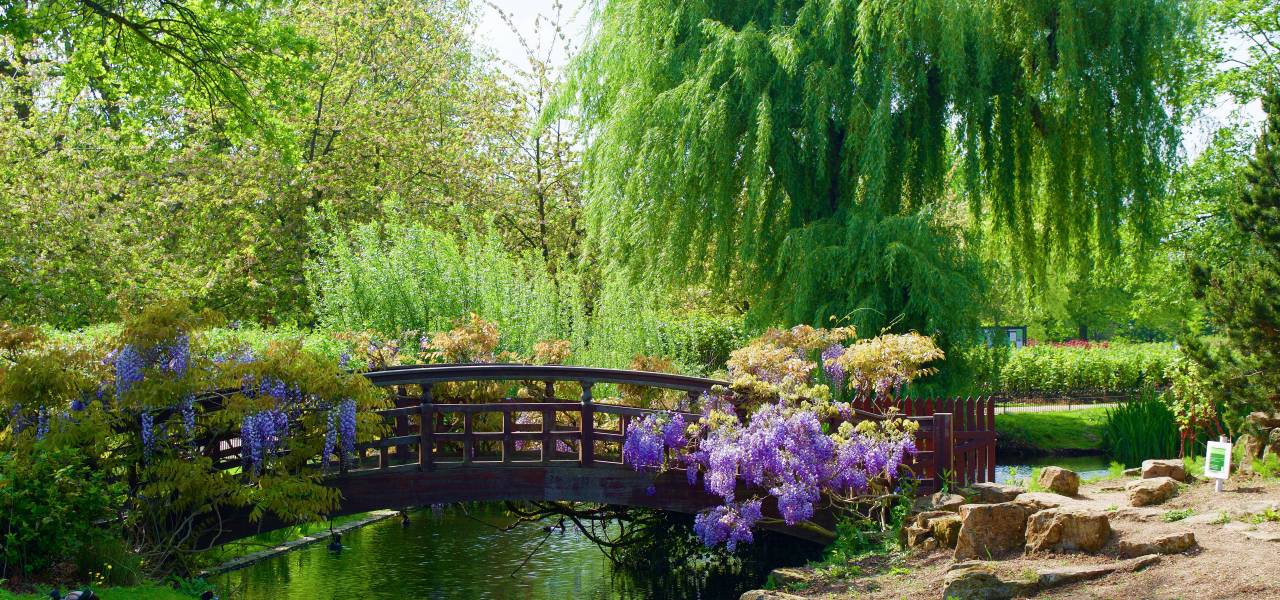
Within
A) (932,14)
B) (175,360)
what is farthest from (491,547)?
(932,14)

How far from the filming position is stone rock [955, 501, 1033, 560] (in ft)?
25.2

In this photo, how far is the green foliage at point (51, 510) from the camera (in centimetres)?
660

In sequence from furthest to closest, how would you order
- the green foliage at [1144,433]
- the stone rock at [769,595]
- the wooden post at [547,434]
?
the green foliage at [1144,433] → the wooden post at [547,434] → the stone rock at [769,595]

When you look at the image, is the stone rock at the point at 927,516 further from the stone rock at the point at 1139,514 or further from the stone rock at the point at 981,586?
the stone rock at the point at 981,586

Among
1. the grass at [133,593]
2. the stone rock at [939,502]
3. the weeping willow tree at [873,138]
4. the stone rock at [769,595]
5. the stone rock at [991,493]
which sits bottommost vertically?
the stone rock at [769,595]

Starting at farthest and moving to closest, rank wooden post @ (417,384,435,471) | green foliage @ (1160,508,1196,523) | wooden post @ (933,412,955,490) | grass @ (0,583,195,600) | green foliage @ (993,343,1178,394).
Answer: green foliage @ (993,343,1178,394) → wooden post @ (933,412,955,490) → wooden post @ (417,384,435,471) → green foliage @ (1160,508,1196,523) → grass @ (0,583,195,600)

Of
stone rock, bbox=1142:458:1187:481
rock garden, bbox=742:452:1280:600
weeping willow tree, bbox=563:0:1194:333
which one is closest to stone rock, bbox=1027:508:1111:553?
rock garden, bbox=742:452:1280:600

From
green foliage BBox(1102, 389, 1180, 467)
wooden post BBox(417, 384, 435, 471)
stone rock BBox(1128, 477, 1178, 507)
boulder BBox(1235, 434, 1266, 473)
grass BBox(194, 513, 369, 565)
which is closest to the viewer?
stone rock BBox(1128, 477, 1178, 507)

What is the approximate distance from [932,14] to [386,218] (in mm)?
10910

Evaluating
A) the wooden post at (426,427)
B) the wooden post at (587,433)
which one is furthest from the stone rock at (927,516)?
the wooden post at (426,427)

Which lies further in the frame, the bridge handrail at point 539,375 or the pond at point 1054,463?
the pond at point 1054,463

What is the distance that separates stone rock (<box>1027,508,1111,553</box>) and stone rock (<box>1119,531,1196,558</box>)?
11.6 inches

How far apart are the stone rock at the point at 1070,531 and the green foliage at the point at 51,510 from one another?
6061mm

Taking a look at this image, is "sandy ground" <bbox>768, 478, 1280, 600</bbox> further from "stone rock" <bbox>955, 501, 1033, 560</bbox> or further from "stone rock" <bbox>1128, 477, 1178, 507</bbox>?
"stone rock" <bbox>955, 501, 1033, 560</bbox>
